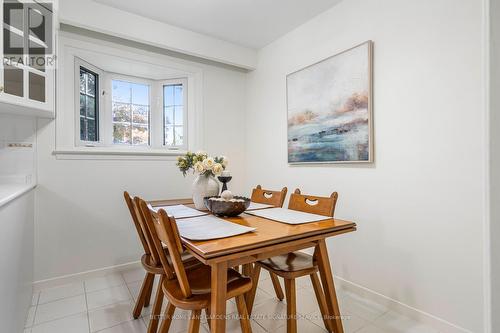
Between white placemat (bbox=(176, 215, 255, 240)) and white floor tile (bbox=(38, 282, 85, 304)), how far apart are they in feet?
4.64

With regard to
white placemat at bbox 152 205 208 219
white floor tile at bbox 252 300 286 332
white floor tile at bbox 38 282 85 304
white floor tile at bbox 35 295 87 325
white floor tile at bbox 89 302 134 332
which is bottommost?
white floor tile at bbox 252 300 286 332

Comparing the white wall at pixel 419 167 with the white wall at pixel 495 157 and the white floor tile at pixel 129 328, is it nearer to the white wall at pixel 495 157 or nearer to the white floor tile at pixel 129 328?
the white wall at pixel 495 157

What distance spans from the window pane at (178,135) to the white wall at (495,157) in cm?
279

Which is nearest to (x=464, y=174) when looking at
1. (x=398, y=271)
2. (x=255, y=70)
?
(x=398, y=271)

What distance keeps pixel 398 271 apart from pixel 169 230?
166 cm

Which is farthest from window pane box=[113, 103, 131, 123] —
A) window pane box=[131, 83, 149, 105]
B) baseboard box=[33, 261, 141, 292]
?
baseboard box=[33, 261, 141, 292]

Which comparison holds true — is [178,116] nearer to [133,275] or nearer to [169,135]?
[169,135]

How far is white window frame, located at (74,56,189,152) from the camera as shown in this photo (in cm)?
244

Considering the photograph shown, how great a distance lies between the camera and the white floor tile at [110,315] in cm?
170

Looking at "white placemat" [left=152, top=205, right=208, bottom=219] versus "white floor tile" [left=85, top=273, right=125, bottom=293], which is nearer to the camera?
"white placemat" [left=152, top=205, right=208, bottom=219]

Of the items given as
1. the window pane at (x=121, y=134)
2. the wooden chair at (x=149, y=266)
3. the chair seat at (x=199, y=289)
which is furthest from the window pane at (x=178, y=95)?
the chair seat at (x=199, y=289)

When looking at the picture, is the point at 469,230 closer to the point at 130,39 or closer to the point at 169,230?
the point at 169,230

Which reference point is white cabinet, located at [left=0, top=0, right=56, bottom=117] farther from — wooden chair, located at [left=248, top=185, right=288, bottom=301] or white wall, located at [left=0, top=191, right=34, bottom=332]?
wooden chair, located at [left=248, top=185, right=288, bottom=301]

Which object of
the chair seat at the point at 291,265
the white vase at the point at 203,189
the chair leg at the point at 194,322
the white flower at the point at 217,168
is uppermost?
the white flower at the point at 217,168
